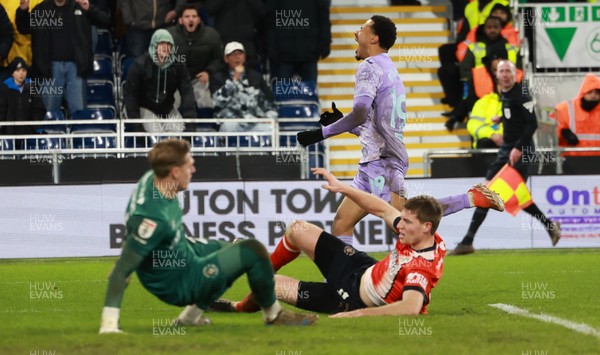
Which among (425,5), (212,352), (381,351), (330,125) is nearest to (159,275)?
(212,352)

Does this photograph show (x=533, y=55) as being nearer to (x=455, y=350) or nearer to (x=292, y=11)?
(x=292, y=11)

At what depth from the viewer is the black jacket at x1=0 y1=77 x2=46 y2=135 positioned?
2083cm

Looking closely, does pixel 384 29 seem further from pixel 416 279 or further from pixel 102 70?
pixel 102 70

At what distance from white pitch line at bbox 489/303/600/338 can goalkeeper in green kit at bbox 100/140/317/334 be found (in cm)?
189

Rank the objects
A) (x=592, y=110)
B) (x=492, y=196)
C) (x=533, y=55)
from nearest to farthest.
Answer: (x=492, y=196)
(x=592, y=110)
(x=533, y=55)

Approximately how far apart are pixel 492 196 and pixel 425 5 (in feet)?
50.8

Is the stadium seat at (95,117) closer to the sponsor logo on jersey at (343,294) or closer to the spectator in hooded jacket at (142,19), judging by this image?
the spectator in hooded jacket at (142,19)

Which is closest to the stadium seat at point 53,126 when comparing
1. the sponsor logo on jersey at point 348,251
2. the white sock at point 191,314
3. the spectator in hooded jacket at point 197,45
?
the spectator in hooded jacket at point 197,45

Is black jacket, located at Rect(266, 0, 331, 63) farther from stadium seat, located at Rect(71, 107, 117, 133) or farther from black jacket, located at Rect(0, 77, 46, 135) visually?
black jacket, located at Rect(0, 77, 46, 135)

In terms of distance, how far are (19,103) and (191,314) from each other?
12.7 metres

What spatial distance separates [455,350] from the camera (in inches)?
308

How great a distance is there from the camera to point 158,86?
2094cm

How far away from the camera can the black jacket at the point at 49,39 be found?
2138 cm

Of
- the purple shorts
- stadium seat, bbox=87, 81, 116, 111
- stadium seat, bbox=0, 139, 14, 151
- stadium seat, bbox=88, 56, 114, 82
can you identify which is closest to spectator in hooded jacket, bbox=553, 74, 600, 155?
stadium seat, bbox=87, 81, 116, 111
